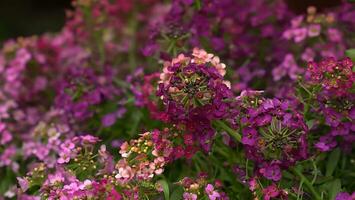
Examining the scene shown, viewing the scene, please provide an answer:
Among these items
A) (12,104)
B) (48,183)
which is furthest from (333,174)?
(12,104)

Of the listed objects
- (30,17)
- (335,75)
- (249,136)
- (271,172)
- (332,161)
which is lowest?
(30,17)

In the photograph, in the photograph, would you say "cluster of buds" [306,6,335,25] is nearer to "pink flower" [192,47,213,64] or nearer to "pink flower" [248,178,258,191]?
"pink flower" [192,47,213,64]

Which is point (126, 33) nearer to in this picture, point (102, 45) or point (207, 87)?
point (102, 45)

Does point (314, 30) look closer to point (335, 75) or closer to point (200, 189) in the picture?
point (335, 75)

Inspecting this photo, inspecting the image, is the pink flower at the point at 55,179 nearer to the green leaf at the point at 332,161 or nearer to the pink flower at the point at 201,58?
the pink flower at the point at 201,58

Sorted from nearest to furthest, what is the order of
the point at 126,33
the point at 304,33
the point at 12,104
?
the point at 304,33 → the point at 12,104 → the point at 126,33

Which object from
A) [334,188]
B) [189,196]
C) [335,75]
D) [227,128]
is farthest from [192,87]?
[334,188]
